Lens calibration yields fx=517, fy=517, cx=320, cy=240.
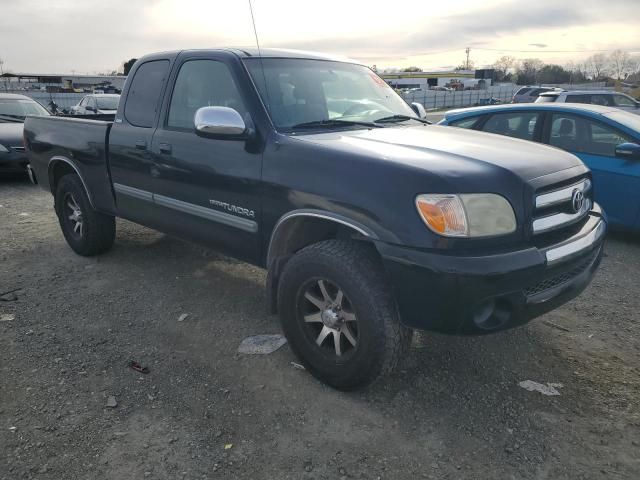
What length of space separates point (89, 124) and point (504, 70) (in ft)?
378

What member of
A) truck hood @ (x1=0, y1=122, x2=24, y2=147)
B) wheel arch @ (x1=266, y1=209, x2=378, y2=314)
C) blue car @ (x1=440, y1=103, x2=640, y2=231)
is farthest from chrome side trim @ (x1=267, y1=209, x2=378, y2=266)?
truck hood @ (x1=0, y1=122, x2=24, y2=147)

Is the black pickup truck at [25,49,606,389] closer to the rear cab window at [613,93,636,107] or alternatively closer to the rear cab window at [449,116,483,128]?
the rear cab window at [449,116,483,128]

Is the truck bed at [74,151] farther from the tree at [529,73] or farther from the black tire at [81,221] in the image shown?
the tree at [529,73]

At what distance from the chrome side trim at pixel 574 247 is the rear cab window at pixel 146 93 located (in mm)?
3036

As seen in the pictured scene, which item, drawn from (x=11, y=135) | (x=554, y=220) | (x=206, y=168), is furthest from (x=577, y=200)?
(x=11, y=135)

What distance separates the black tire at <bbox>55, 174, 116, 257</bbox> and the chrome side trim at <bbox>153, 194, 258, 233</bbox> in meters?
1.35

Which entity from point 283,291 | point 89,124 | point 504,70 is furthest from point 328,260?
point 504,70

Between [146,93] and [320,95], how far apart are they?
1.55 metres

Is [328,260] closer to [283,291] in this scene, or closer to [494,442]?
[283,291]

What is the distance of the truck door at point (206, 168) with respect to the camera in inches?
130

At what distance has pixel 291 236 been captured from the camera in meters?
3.18

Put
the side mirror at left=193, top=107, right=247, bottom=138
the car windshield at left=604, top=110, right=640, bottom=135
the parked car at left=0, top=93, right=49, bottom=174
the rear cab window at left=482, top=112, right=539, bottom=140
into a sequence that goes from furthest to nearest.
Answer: the parked car at left=0, top=93, right=49, bottom=174, the rear cab window at left=482, top=112, right=539, bottom=140, the car windshield at left=604, top=110, right=640, bottom=135, the side mirror at left=193, top=107, right=247, bottom=138

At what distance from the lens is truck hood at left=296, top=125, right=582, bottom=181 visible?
264cm

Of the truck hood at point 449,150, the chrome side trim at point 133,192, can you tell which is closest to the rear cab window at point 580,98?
the truck hood at point 449,150
